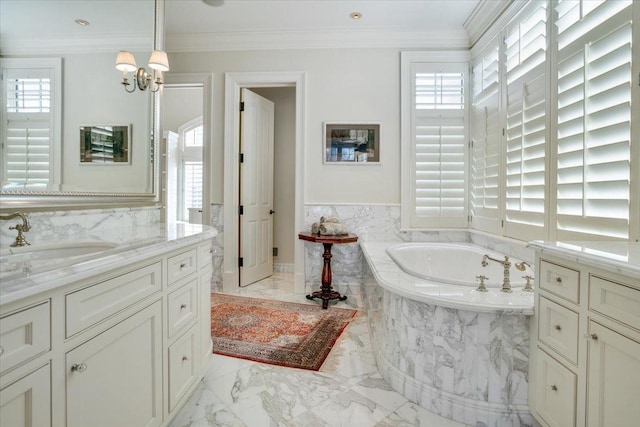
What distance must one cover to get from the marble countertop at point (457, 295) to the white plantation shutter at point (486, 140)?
136 centimetres

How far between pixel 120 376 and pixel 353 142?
9.61 ft

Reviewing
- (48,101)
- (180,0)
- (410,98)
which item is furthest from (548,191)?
(180,0)

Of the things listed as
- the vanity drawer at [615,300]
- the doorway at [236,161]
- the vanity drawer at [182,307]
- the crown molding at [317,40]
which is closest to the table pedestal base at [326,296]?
the doorway at [236,161]

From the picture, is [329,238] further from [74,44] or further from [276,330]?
[74,44]

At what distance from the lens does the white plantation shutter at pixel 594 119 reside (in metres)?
1.54

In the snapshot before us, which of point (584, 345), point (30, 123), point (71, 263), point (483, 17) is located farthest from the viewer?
point (483, 17)

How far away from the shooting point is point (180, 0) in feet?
9.68

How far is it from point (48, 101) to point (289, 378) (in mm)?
1851

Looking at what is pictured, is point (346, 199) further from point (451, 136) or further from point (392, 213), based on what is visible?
point (451, 136)

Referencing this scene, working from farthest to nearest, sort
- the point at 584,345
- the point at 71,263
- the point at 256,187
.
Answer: the point at 256,187, the point at 584,345, the point at 71,263

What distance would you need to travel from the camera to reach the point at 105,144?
5.83 feet

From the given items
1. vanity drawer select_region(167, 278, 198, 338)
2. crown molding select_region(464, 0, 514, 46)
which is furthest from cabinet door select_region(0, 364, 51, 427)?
crown molding select_region(464, 0, 514, 46)

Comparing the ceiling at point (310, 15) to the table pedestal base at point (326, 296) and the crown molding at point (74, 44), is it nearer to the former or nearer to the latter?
the crown molding at point (74, 44)

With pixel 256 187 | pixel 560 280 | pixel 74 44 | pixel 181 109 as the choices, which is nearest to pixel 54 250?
pixel 74 44
